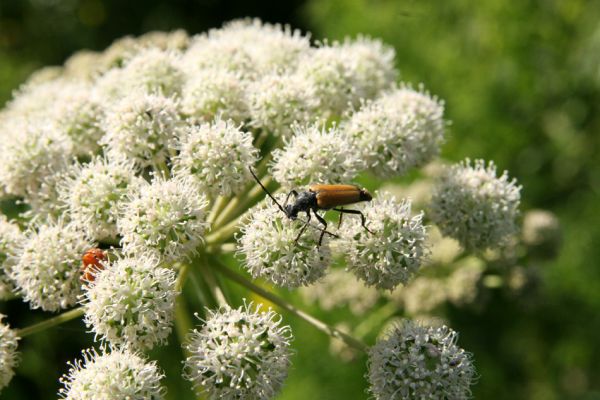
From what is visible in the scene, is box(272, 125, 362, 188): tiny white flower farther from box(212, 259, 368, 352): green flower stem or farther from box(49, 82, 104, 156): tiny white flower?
box(49, 82, 104, 156): tiny white flower

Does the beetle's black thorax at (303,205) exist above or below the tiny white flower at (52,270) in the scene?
above

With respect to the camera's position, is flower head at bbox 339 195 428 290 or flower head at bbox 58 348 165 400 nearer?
flower head at bbox 58 348 165 400

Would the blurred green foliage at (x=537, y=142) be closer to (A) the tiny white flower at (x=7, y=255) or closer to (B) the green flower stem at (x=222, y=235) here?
(B) the green flower stem at (x=222, y=235)

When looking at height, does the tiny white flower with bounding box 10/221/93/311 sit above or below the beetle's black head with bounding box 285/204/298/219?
below

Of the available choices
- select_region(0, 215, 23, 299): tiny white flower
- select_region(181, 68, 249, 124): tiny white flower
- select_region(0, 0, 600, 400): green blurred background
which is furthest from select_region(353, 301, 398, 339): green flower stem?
select_region(0, 215, 23, 299): tiny white flower

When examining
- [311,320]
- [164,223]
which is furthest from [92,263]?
[311,320]

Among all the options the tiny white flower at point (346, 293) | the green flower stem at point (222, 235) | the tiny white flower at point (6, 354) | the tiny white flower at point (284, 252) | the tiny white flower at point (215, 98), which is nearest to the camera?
the tiny white flower at point (284, 252)

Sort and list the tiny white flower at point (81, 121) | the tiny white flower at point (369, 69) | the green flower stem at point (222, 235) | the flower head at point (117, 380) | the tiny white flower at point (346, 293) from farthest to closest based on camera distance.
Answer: the tiny white flower at point (346, 293), the tiny white flower at point (369, 69), the tiny white flower at point (81, 121), the green flower stem at point (222, 235), the flower head at point (117, 380)

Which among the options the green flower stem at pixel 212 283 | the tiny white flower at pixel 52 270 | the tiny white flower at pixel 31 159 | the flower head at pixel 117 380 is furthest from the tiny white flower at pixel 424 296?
the tiny white flower at pixel 31 159
